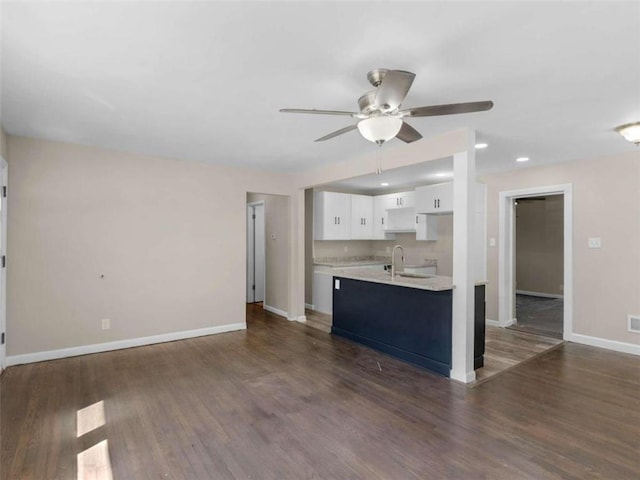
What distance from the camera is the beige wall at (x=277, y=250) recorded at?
5898 millimetres

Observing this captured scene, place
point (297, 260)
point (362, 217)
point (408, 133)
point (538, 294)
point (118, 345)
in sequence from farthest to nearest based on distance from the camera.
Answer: point (538, 294) < point (362, 217) < point (297, 260) < point (118, 345) < point (408, 133)

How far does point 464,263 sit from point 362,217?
3.79 m

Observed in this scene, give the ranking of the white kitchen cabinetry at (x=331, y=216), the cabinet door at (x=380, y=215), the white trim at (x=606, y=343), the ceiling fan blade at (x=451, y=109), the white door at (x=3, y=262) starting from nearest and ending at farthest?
the ceiling fan blade at (x=451, y=109) → the white door at (x=3, y=262) → the white trim at (x=606, y=343) → the white kitchen cabinetry at (x=331, y=216) → the cabinet door at (x=380, y=215)

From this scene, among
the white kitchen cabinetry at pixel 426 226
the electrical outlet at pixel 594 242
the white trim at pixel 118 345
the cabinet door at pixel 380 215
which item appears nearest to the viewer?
the white trim at pixel 118 345

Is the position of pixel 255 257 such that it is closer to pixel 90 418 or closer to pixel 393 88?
pixel 90 418

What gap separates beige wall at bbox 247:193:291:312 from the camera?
5898 mm

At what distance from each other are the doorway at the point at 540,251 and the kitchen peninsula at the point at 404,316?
188 inches

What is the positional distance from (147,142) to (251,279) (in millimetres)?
4035

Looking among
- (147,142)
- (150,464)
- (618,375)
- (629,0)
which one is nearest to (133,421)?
(150,464)

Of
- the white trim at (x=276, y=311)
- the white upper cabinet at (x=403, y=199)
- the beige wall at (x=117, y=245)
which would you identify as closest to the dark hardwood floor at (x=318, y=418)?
the beige wall at (x=117, y=245)

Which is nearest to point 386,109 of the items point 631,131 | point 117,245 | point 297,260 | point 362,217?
point 631,131

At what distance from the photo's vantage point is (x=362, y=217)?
22.9ft

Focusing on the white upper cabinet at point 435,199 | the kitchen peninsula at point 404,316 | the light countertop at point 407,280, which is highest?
the white upper cabinet at point 435,199

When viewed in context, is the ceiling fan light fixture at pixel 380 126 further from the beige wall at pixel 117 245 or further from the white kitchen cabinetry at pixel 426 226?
the white kitchen cabinetry at pixel 426 226
